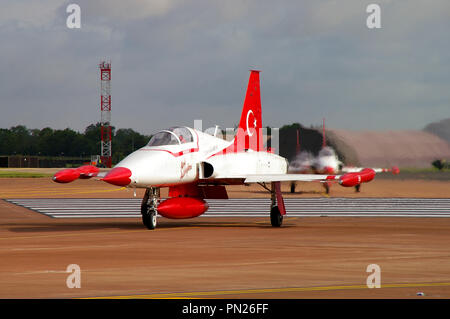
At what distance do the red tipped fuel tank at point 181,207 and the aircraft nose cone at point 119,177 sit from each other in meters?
2.12

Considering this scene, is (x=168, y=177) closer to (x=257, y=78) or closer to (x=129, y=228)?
(x=129, y=228)

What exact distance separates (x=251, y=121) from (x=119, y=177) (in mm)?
8872

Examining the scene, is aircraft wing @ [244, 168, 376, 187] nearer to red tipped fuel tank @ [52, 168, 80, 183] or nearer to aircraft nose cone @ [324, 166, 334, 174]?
red tipped fuel tank @ [52, 168, 80, 183]

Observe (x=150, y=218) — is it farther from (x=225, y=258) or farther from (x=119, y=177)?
(x=225, y=258)

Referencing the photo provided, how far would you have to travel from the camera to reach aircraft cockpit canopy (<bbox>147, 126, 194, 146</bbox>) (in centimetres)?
2100

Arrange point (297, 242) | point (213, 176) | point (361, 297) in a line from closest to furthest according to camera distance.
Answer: point (361, 297) < point (297, 242) < point (213, 176)

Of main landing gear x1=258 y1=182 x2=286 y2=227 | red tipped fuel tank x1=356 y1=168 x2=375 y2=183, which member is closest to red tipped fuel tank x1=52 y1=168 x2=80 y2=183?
main landing gear x1=258 y1=182 x2=286 y2=227

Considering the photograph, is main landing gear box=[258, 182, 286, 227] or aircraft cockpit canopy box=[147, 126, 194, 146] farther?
main landing gear box=[258, 182, 286, 227]

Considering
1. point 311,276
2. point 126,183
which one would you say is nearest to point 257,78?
point 126,183

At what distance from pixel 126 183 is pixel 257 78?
10008mm

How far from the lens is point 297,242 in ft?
57.1

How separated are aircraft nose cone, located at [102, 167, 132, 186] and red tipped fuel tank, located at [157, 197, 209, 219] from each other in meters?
2.12

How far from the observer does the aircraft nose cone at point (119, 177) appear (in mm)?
18234

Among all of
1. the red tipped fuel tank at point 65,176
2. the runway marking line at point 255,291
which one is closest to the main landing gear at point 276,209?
the red tipped fuel tank at point 65,176
